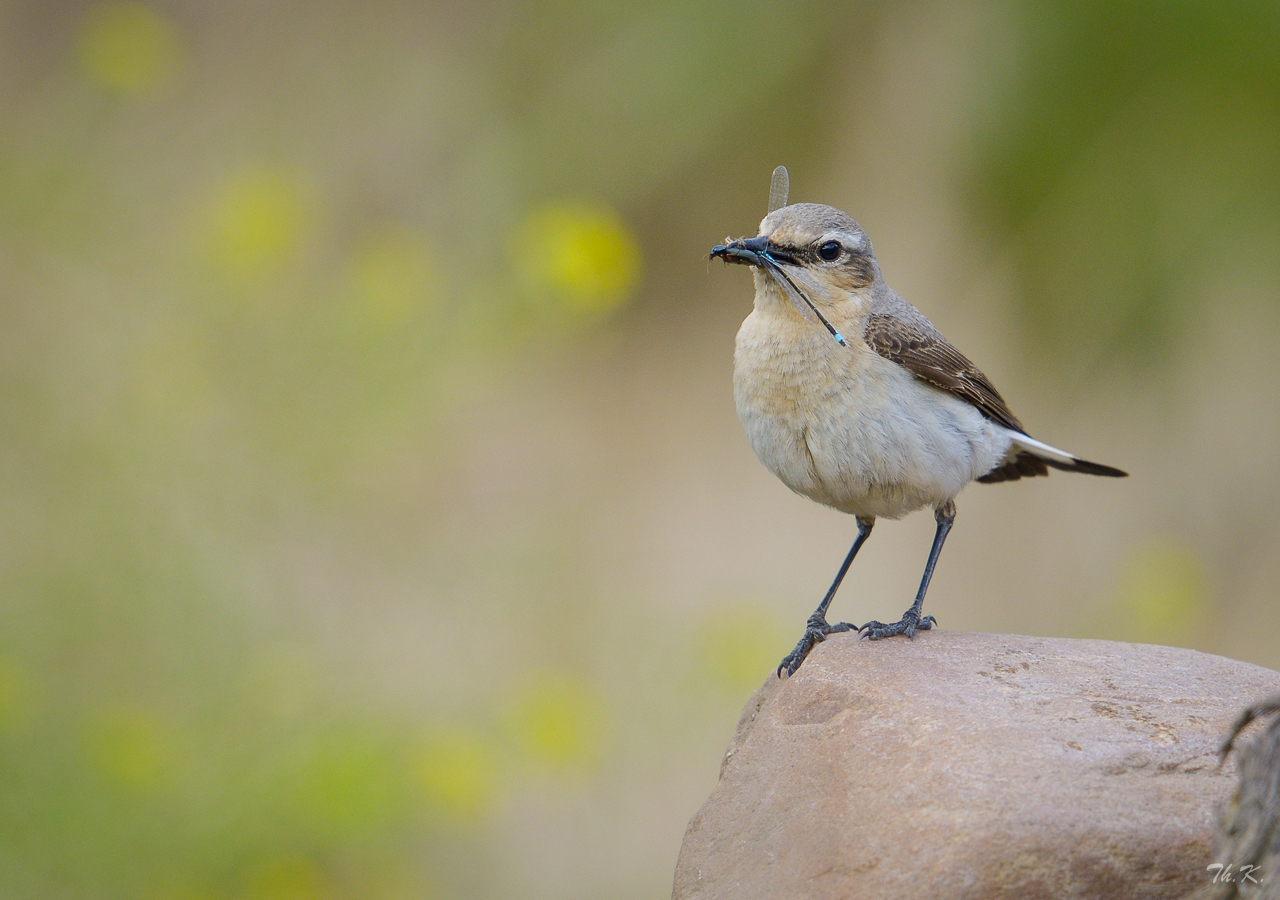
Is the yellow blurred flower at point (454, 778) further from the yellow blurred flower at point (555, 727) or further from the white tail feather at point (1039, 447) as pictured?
the white tail feather at point (1039, 447)

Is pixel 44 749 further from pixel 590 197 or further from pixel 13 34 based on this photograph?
pixel 13 34

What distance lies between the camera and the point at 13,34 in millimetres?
8258

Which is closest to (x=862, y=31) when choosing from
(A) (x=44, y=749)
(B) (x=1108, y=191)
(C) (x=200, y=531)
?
(B) (x=1108, y=191)

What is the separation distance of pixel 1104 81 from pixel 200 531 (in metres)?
5.30

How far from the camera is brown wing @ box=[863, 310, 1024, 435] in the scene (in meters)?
3.98

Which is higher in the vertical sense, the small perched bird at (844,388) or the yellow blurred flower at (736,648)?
the small perched bird at (844,388)

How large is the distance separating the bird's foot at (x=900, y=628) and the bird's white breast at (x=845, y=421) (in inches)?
16.1

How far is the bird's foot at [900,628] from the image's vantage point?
143 inches

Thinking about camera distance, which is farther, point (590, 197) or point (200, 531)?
point (590, 197)

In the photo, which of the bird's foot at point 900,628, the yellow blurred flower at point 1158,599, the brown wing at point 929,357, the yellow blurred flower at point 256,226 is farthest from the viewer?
the yellow blurred flower at point 1158,599

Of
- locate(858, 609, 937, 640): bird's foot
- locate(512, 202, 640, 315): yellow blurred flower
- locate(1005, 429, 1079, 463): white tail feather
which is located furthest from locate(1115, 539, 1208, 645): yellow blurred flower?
locate(512, 202, 640, 315): yellow blurred flower

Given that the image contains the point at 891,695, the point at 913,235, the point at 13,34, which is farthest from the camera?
the point at 13,34

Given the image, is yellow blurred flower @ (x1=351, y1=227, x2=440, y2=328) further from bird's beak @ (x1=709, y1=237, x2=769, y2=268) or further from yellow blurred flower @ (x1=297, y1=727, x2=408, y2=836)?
bird's beak @ (x1=709, y1=237, x2=769, y2=268)

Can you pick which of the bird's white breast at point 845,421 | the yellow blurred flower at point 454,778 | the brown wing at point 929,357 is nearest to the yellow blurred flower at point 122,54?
the bird's white breast at point 845,421
